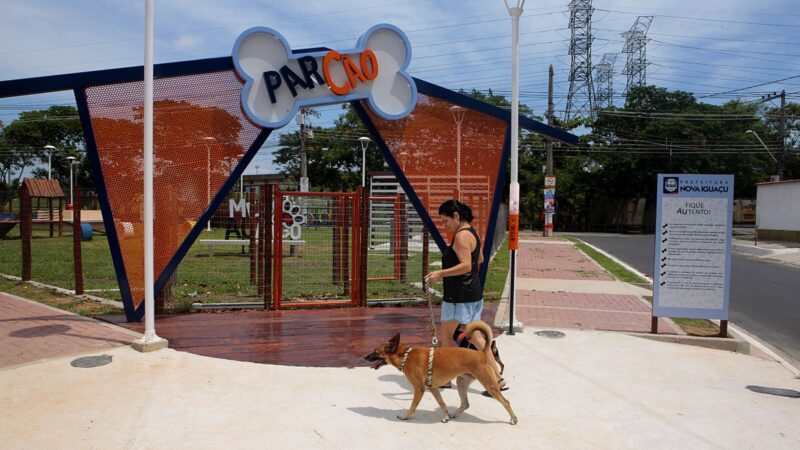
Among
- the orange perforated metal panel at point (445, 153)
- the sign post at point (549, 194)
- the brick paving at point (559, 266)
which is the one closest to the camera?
the orange perforated metal panel at point (445, 153)

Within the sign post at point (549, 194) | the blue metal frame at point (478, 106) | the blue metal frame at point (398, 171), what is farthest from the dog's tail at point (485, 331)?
the sign post at point (549, 194)

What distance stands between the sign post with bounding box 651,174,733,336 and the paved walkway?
0.67 meters

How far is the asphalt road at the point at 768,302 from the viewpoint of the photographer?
8422 mm

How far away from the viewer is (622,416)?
4789 millimetres

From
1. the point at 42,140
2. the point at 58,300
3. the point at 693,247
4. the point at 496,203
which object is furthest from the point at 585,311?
the point at 42,140

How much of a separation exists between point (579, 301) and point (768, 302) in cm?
411

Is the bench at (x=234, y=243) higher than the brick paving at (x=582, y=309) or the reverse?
higher

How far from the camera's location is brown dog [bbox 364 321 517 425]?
4371 millimetres

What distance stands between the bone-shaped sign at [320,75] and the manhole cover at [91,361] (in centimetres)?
364

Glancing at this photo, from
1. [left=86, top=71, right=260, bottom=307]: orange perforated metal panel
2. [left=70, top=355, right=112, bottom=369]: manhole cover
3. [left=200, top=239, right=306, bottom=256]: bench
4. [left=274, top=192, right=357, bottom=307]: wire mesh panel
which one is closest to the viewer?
[left=70, top=355, right=112, bottom=369]: manhole cover

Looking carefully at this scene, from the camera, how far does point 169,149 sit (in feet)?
25.3

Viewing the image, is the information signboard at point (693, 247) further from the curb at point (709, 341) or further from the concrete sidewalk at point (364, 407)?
the concrete sidewalk at point (364, 407)

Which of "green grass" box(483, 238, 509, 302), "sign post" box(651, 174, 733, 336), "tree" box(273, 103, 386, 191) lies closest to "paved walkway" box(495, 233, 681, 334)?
"green grass" box(483, 238, 509, 302)

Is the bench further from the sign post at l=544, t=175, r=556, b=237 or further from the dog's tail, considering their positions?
the sign post at l=544, t=175, r=556, b=237
